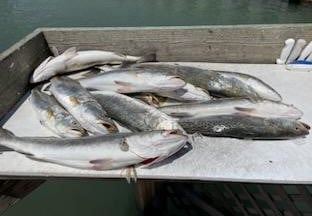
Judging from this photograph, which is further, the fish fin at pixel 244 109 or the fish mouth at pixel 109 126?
the fish fin at pixel 244 109

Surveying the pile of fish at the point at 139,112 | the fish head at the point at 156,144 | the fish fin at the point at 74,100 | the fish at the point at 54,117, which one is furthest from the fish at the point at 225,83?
the fish head at the point at 156,144

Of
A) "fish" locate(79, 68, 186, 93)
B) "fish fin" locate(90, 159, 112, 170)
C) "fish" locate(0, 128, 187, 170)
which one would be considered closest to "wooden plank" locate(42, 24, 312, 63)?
"fish" locate(79, 68, 186, 93)

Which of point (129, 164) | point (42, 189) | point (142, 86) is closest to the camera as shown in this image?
point (129, 164)

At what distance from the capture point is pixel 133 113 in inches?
91.8

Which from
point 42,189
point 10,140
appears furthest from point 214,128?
point 42,189

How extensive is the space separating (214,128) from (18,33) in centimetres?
1206

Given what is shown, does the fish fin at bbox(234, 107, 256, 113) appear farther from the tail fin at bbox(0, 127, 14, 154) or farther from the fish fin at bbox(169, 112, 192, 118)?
the tail fin at bbox(0, 127, 14, 154)

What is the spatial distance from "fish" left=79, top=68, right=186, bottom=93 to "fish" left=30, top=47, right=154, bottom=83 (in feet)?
0.85

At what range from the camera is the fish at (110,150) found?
1.94 metres

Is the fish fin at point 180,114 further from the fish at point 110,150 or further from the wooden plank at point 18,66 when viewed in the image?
the wooden plank at point 18,66

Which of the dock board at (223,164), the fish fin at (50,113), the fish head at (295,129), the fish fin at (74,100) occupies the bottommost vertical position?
the dock board at (223,164)

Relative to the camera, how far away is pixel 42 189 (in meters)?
4.20

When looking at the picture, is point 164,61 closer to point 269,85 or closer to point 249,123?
point 269,85

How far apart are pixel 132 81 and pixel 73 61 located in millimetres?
607
